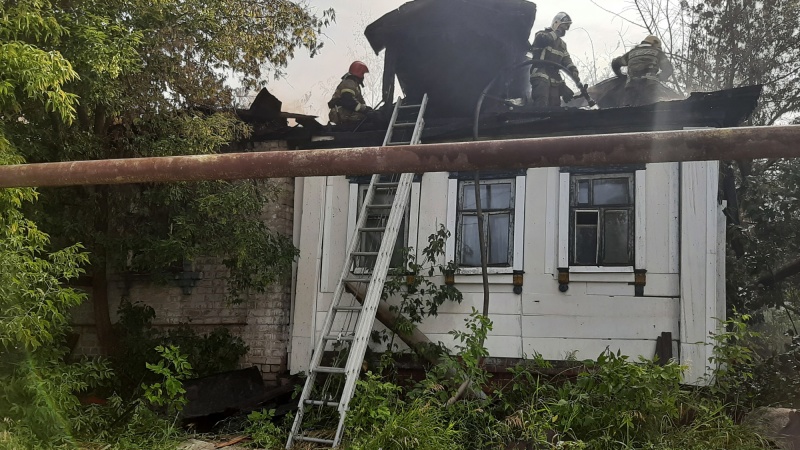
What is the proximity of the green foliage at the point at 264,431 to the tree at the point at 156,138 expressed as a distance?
5.43ft

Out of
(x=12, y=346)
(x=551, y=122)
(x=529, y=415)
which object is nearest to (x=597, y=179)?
(x=551, y=122)

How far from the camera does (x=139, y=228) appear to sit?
859 centimetres

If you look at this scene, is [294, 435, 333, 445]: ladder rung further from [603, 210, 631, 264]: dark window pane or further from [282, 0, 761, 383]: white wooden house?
[603, 210, 631, 264]: dark window pane

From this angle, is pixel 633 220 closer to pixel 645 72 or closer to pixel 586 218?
pixel 586 218

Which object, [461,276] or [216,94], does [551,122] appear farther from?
[216,94]

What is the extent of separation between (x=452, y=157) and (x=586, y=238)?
20.3 feet

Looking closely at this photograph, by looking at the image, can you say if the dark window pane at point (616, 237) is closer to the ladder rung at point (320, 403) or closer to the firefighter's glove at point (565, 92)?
the firefighter's glove at point (565, 92)

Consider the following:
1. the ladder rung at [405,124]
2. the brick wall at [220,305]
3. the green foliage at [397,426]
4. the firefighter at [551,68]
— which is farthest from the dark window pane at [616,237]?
the brick wall at [220,305]

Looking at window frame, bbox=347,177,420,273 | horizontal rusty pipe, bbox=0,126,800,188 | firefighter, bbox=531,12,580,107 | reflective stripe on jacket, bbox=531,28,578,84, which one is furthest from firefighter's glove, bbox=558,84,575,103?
horizontal rusty pipe, bbox=0,126,800,188

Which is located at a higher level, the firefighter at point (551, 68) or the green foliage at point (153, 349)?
the firefighter at point (551, 68)

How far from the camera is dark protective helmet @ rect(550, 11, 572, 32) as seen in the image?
10.2 m

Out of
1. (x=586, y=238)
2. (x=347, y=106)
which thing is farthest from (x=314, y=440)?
(x=347, y=106)

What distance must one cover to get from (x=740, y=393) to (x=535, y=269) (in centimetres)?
246

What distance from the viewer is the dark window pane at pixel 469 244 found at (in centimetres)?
866
